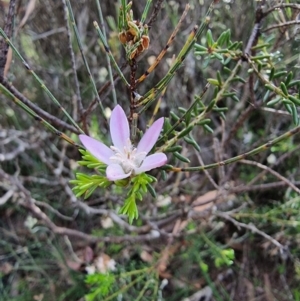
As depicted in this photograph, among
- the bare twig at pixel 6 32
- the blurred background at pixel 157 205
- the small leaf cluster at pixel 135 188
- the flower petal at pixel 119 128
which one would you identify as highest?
the bare twig at pixel 6 32

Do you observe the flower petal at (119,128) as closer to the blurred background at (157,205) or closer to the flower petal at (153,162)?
the flower petal at (153,162)

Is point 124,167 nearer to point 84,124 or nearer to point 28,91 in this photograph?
point 84,124

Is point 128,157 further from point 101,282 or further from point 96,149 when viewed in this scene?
point 101,282

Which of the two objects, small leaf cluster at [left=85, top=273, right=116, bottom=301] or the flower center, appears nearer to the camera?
the flower center

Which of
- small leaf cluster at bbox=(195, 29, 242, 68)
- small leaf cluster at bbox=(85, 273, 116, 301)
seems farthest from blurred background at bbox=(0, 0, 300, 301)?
small leaf cluster at bbox=(195, 29, 242, 68)

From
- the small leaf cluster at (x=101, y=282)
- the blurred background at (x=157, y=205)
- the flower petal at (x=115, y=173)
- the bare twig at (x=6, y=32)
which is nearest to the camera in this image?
the flower petal at (x=115, y=173)

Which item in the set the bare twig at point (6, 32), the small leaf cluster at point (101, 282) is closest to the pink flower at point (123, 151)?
the bare twig at point (6, 32)

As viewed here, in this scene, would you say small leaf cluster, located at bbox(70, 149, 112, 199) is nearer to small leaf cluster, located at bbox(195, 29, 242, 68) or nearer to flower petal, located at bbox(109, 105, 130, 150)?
flower petal, located at bbox(109, 105, 130, 150)

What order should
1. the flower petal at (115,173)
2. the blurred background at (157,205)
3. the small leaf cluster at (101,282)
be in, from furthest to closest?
the blurred background at (157,205) < the small leaf cluster at (101,282) < the flower petal at (115,173)
